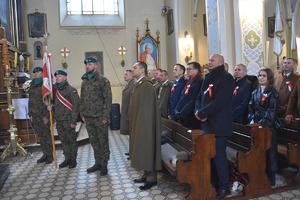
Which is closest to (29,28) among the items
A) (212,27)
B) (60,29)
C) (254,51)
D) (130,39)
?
(60,29)

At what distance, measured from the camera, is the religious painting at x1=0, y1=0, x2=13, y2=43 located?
23.0 ft

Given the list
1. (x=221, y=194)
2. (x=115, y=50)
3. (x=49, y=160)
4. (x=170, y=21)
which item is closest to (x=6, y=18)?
(x=115, y=50)

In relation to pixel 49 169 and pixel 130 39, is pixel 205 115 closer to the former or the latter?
pixel 49 169

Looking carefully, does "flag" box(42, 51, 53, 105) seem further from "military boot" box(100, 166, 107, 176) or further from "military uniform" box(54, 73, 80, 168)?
"military boot" box(100, 166, 107, 176)

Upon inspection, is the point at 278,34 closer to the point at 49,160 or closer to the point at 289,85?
the point at 289,85

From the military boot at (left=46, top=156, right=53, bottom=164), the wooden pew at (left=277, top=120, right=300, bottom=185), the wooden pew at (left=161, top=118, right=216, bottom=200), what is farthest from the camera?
the military boot at (left=46, top=156, right=53, bottom=164)

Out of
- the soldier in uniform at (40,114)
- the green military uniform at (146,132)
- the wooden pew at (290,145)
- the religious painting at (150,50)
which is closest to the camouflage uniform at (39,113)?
the soldier in uniform at (40,114)

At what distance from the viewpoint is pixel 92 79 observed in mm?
3912

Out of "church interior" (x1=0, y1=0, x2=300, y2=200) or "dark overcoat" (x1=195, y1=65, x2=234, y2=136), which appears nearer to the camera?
"dark overcoat" (x1=195, y1=65, x2=234, y2=136)

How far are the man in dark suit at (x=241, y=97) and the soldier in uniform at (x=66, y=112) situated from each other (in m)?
2.30

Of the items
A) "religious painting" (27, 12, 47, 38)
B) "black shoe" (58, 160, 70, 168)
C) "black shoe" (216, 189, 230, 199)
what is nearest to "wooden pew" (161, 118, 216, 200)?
"black shoe" (216, 189, 230, 199)

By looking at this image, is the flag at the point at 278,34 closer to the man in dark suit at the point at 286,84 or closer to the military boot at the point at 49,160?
the man in dark suit at the point at 286,84

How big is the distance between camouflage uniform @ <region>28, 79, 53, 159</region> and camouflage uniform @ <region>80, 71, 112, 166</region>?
1.05 m

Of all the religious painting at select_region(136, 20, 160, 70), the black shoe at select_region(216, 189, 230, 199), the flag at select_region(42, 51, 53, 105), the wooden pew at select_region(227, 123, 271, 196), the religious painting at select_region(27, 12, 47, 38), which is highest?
the religious painting at select_region(27, 12, 47, 38)
